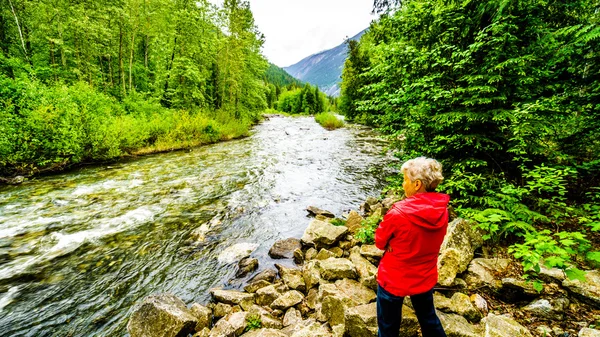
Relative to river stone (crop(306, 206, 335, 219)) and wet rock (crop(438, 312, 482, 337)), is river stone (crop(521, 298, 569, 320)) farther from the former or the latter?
river stone (crop(306, 206, 335, 219))

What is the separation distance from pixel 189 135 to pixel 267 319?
714 inches

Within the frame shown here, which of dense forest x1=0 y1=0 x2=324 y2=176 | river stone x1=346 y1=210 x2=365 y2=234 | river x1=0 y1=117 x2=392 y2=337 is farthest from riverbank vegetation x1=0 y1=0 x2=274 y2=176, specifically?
river stone x1=346 y1=210 x2=365 y2=234

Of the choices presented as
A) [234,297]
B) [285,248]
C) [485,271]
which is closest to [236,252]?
[285,248]

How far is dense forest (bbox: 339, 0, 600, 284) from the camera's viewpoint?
13.2ft

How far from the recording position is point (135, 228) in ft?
23.6

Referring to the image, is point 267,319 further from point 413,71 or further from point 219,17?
point 219,17

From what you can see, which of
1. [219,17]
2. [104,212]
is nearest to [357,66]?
[219,17]

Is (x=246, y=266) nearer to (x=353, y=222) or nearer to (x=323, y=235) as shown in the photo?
(x=323, y=235)

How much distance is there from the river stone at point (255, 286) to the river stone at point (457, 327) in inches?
121

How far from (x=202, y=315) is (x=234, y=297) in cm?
60

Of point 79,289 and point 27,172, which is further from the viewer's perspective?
point 27,172

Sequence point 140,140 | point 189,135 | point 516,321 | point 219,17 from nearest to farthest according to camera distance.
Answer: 1. point 516,321
2. point 140,140
3. point 189,135
4. point 219,17

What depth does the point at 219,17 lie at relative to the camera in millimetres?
24734

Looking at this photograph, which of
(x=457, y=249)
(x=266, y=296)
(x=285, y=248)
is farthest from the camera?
(x=285, y=248)
